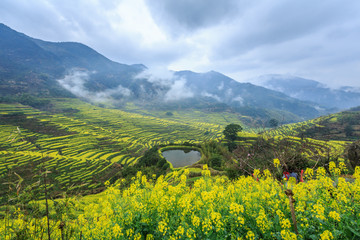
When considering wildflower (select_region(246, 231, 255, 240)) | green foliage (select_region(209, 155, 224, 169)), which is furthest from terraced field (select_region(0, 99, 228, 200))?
wildflower (select_region(246, 231, 255, 240))

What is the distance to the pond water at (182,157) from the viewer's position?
39.3 m

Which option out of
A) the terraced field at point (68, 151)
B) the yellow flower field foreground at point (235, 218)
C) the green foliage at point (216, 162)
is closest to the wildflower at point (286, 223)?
the yellow flower field foreground at point (235, 218)

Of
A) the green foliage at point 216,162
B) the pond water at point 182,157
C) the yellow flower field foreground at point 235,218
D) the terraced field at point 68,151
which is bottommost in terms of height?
the terraced field at point 68,151

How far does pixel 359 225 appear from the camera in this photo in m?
3.69

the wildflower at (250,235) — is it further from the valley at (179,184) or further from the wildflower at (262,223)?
the wildflower at (262,223)

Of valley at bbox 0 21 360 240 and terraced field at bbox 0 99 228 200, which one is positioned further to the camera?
terraced field at bbox 0 99 228 200

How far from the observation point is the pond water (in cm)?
Answer: 3931

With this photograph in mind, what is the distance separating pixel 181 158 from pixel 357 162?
34.5 metres

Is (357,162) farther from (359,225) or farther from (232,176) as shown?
(359,225)

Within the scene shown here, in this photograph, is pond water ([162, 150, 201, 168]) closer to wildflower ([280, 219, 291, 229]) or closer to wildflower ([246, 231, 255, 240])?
wildflower ([246, 231, 255, 240])

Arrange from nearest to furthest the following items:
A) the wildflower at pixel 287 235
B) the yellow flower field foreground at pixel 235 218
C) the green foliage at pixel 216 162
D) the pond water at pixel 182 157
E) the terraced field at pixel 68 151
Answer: the wildflower at pixel 287 235 < the yellow flower field foreground at pixel 235 218 < the green foliage at pixel 216 162 < the terraced field at pixel 68 151 < the pond water at pixel 182 157

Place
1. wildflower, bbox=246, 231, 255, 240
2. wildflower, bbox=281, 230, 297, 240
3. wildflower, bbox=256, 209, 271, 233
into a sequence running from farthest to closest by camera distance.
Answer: wildflower, bbox=256, 209, 271, 233 < wildflower, bbox=246, 231, 255, 240 < wildflower, bbox=281, 230, 297, 240

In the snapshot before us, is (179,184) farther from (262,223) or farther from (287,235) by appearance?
(287,235)

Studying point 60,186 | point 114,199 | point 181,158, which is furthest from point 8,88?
point 114,199
